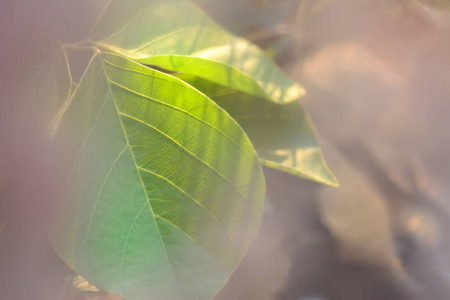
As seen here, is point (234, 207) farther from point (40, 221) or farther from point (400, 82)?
point (400, 82)

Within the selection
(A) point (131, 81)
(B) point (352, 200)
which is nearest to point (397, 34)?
(B) point (352, 200)

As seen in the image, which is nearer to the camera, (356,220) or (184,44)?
(184,44)

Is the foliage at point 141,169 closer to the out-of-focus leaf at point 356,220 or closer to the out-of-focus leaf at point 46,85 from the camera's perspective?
the out-of-focus leaf at point 46,85

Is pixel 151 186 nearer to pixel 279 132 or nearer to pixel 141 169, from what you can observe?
pixel 141 169

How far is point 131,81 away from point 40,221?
3.1 inches

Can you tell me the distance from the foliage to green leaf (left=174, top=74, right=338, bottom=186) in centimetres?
5

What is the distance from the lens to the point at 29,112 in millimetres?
168

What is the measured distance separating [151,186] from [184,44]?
0.10m

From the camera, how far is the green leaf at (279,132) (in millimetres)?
249

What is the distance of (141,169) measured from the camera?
0.58 feet

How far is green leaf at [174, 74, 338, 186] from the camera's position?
249 mm

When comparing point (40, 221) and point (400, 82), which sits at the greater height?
point (400, 82)

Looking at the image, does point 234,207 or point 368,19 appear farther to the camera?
point 368,19

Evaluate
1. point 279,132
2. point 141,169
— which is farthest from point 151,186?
point 279,132
